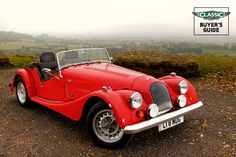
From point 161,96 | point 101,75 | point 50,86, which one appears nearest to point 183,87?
point 161,96

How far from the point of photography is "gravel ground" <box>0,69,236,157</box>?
516 centimetres

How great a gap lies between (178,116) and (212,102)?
351cm

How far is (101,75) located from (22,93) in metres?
3.55

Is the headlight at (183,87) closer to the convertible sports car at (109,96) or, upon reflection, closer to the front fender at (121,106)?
the convertible sports car at (109,96)

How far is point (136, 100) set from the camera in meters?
5.05

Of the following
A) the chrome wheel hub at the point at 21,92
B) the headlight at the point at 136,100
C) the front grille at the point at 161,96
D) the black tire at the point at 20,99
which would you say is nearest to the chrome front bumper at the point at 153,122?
the front grille at the point at 161,96

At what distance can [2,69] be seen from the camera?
16.6m

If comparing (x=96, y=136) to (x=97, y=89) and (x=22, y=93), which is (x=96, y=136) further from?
(x=22, y=93)

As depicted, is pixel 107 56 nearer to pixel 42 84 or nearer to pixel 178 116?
pixel 42 84

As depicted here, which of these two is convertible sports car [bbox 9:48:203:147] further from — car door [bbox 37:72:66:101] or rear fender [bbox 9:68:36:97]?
rear fender [bbox 9:68:36:97]

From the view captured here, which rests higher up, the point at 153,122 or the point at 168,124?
the point at 153,122

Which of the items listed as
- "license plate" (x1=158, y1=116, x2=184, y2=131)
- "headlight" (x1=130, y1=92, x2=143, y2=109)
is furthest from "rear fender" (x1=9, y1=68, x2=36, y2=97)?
"license plate" (x1=158, y1=116, x2=184, y2=131)

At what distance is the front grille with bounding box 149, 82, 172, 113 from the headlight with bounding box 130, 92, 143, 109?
1.39 feet

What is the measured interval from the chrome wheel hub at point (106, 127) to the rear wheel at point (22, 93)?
3416 mm
